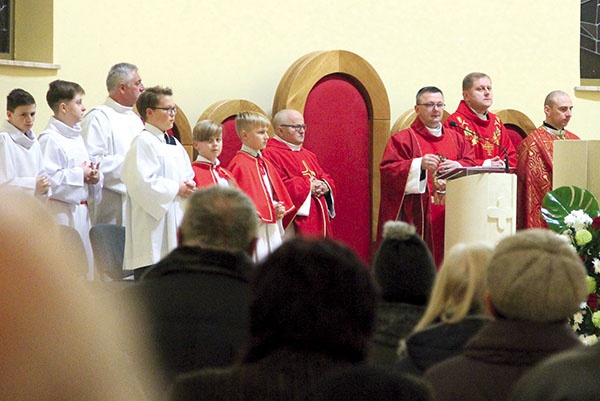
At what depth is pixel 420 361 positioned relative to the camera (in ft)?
8.84

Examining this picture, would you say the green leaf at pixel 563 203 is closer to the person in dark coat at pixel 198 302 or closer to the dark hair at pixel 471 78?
the person in dark coat at pixel 198 302

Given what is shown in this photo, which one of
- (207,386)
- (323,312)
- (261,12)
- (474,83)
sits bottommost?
(207,386)

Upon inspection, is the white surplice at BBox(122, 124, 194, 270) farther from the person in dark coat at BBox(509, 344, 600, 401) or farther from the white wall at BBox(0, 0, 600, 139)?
the person in dark coat at BBox(509, 344, 600, 401)

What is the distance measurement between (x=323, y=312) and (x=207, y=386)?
10.9 inches

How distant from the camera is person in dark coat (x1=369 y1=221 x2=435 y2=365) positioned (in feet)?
9.96

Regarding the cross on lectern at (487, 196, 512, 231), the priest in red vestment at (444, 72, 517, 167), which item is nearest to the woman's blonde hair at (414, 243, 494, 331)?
the cross on lectern at (487, 196, 512, 231)

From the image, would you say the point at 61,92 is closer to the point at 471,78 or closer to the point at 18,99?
the point at 18,99

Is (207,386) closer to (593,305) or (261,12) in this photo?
Result: (593,305)

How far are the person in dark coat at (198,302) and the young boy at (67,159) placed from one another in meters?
4.30

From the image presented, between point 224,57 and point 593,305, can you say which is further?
point 224,57

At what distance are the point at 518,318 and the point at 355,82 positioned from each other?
25.2ft

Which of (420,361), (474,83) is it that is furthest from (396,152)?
(420,361)

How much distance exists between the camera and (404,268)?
3.04 meters

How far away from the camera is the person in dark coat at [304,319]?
5.82 ft
